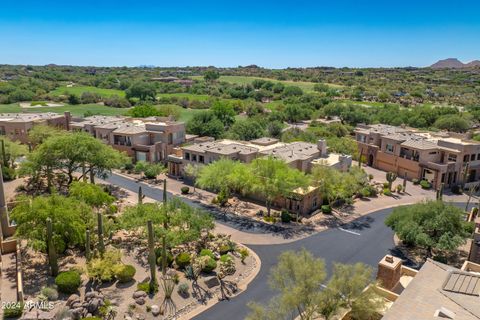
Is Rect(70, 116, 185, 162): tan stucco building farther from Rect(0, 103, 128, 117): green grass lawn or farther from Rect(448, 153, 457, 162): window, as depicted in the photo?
A: Rect(0, 103, 128, 117): green grass lawn

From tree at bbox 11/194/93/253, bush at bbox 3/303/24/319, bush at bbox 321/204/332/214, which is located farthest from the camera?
bush at bbox 321/204/332/214

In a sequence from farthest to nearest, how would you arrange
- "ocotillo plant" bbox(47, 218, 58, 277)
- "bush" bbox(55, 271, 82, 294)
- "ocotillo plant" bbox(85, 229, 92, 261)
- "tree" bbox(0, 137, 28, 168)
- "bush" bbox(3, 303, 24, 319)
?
1. "tree" bbox(0, 137, 28, 168)
2. "ocotillo plant" bbox(85, 229, 92, 261)
3. "ocotillo plant" bbox(47, 218, 58, 277)
4. "bush" bbox(55, 271, 82, 294)
5. "bush" bbox(3, 303, 24, 319)

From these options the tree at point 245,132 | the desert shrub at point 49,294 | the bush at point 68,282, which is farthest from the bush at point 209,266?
the tree at point 245,132

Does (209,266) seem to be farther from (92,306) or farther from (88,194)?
(88,194)

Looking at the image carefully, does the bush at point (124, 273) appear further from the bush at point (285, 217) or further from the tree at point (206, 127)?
the tree at point (206, 127)

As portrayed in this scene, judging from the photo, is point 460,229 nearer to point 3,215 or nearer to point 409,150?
point 409,150

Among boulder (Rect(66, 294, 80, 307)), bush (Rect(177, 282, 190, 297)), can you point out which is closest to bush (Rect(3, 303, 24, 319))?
boulder (Rect(66, 294, 80, 307))

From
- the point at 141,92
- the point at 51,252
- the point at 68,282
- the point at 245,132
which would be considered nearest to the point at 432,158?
the point at 245,132
